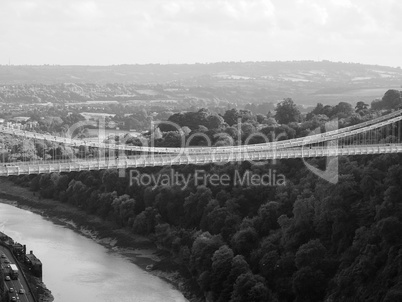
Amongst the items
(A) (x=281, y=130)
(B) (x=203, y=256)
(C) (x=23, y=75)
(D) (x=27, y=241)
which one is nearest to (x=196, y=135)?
(A) (x=281, y=130)

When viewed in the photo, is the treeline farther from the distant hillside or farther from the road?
the distant hillside

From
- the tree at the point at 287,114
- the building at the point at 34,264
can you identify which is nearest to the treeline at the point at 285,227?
the building at the point at 34,264

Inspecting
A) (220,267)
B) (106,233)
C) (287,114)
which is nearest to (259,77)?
(287,114)

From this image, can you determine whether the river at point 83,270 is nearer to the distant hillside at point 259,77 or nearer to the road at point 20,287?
the road at point 20,287

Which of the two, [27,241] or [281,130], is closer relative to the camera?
[27,241]

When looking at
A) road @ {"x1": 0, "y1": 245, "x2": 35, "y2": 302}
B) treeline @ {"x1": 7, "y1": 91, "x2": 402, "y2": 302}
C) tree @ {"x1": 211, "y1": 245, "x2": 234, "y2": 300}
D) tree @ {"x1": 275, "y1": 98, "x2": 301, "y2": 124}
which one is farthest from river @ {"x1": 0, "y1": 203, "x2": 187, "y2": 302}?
tree @ {"x1": 275, "y1": 98, "x2": 301, "y2": 124}

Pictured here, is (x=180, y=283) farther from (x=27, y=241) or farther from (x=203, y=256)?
(x=27, y=241)

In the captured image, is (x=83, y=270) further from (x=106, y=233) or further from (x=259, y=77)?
(x=259, y=77)
